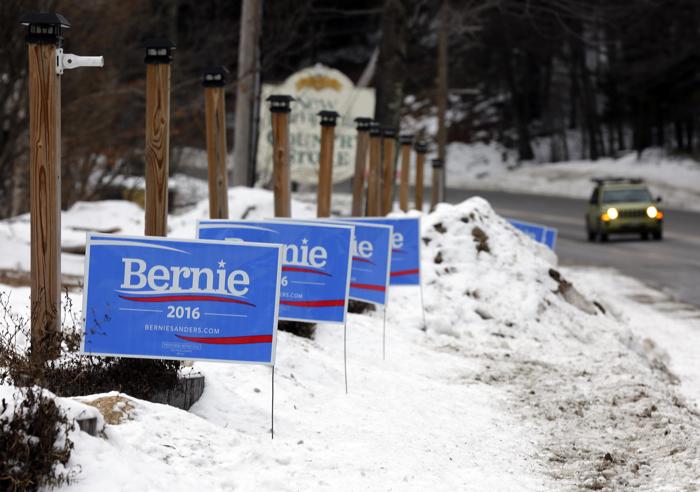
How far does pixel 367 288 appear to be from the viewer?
10719 mm

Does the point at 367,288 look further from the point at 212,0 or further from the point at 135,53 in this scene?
the point at 212,0

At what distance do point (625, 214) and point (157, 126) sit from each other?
2483 cm

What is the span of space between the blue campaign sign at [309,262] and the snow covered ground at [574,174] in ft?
125

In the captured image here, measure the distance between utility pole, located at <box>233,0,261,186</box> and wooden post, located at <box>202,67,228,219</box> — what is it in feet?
30.6

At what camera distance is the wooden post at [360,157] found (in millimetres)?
16062

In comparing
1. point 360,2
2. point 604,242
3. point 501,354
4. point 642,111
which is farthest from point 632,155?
point 501,354

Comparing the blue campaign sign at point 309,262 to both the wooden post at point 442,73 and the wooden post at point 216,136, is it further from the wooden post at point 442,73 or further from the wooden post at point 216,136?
the wooden post at point 442,73

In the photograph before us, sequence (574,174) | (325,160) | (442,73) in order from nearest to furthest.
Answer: (325,160)
(442,73)
(574,174)

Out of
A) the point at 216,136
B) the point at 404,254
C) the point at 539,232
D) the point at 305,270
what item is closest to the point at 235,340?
the point at 305,270

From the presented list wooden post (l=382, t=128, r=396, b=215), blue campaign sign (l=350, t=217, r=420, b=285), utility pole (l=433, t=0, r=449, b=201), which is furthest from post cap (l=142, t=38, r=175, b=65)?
utility pole (l=433, t=0, r=449, b=201)

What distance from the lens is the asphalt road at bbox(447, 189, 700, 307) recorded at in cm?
2289

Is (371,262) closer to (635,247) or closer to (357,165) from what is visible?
(357,165)

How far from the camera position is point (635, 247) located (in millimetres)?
29812

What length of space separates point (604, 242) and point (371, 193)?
52.2 ft
